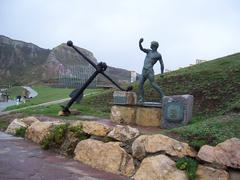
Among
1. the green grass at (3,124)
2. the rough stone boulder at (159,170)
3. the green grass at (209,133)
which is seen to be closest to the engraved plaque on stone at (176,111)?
the green grass at (209,133)

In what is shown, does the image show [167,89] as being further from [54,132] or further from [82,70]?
[82,70]

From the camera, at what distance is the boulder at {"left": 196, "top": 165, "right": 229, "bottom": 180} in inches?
256

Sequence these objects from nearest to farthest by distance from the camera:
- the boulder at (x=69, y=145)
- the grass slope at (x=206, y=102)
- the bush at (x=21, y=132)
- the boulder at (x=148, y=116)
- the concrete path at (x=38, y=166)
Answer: the concrete path at (x=38, y=166) < the grass slope at (x=206, y=102) < the boulder at (x=69, y=145) < the bush at (x=21, y=132) < the boulder at (x=148, y=116)

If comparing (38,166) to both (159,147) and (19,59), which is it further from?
(19,59)

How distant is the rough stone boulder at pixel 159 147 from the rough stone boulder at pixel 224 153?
326mm

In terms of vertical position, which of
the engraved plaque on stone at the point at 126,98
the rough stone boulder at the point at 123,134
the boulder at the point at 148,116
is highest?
the engraved plaque on stone at the point at 126,98

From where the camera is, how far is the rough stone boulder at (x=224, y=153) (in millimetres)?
6586

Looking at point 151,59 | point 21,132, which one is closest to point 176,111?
point 151,59

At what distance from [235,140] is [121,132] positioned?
7.11 feet

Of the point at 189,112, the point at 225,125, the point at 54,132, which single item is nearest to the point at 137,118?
the point at 189,112

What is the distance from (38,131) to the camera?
965cm

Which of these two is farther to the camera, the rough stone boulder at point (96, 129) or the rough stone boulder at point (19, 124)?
the rough stone boulder at point (19, 124)

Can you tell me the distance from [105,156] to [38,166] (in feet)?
4.20

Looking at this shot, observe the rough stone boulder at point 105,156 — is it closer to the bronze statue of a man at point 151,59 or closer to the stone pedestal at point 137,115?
the stone pedestal at point 137,115
